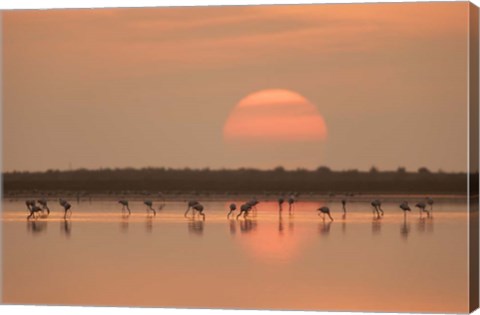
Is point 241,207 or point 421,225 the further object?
point 241,207

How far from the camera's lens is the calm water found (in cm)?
1167

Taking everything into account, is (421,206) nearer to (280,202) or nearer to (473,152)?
(473,152)

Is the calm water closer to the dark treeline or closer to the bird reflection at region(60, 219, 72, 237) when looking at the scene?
the bird reflection at region(60, 219, 72, 237)

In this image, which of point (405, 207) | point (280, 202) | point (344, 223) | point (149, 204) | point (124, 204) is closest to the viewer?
point (405, 207)

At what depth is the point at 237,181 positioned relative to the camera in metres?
12.2

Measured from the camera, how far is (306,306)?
11.8 metres

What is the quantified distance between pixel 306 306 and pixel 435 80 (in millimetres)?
1844

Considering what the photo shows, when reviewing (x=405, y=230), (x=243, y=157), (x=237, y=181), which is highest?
(x=243, y=157)

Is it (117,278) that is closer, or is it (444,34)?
(444,34)

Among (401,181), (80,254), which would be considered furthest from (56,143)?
(401,181)

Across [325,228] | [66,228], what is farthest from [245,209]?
[66,228]

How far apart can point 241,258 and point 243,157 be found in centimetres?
75

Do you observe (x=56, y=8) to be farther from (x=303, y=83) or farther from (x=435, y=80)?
(x=435, y=80)

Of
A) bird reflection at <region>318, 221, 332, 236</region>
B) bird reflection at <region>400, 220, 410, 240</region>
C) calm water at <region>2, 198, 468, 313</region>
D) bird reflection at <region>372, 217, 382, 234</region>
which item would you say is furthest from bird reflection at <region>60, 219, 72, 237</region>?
bird reflection at <region>400, 220, 410, 240</region>
